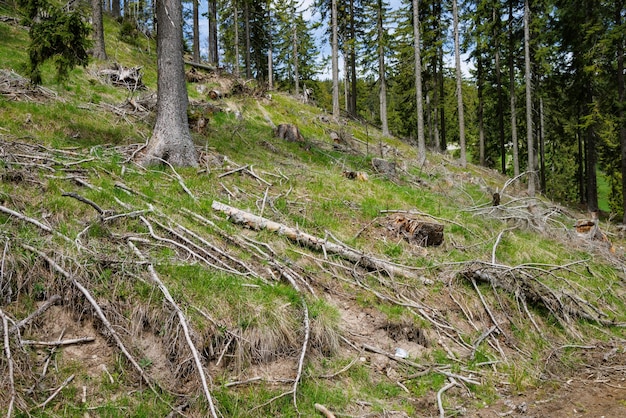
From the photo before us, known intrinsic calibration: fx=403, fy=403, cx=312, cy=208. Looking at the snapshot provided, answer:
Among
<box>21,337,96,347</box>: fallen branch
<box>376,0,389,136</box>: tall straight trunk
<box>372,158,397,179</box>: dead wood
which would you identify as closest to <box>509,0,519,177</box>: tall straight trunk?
<box>376,0,389,136</box>: tall straight trunk

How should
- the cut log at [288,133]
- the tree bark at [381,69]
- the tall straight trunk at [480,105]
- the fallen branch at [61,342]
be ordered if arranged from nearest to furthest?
the fallen branch at [61,342] → the cut log at [288,133] → the tree bark at [381,69] → the tall straight trunk at [480,105]

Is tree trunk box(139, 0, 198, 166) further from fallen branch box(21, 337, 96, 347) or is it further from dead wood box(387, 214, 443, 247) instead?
fallen branch box(21, 337, 96, 347)

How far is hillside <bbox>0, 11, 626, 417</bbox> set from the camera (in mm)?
3668

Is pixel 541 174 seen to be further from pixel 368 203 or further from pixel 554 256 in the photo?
pixel 368 203

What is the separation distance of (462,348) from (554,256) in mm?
4690

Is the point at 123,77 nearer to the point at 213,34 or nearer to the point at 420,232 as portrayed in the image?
the point at 420,232

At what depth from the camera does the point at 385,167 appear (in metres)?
12.6

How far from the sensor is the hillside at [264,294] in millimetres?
3668

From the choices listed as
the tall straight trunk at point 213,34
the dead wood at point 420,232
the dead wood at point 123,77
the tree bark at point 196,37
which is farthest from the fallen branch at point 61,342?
the tall straight trunk at point 213,34

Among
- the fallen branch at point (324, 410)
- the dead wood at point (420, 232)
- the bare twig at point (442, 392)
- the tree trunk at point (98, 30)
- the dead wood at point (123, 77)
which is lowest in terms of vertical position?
the bare twig at point (442, 392)

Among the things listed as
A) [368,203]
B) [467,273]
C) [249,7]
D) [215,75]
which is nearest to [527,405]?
[467,273]

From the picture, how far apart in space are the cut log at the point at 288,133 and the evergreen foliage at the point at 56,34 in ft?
22.4

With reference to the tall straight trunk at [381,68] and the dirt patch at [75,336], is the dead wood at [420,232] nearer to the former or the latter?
the dirt patch at [75,336]

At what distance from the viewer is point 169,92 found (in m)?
8.23
